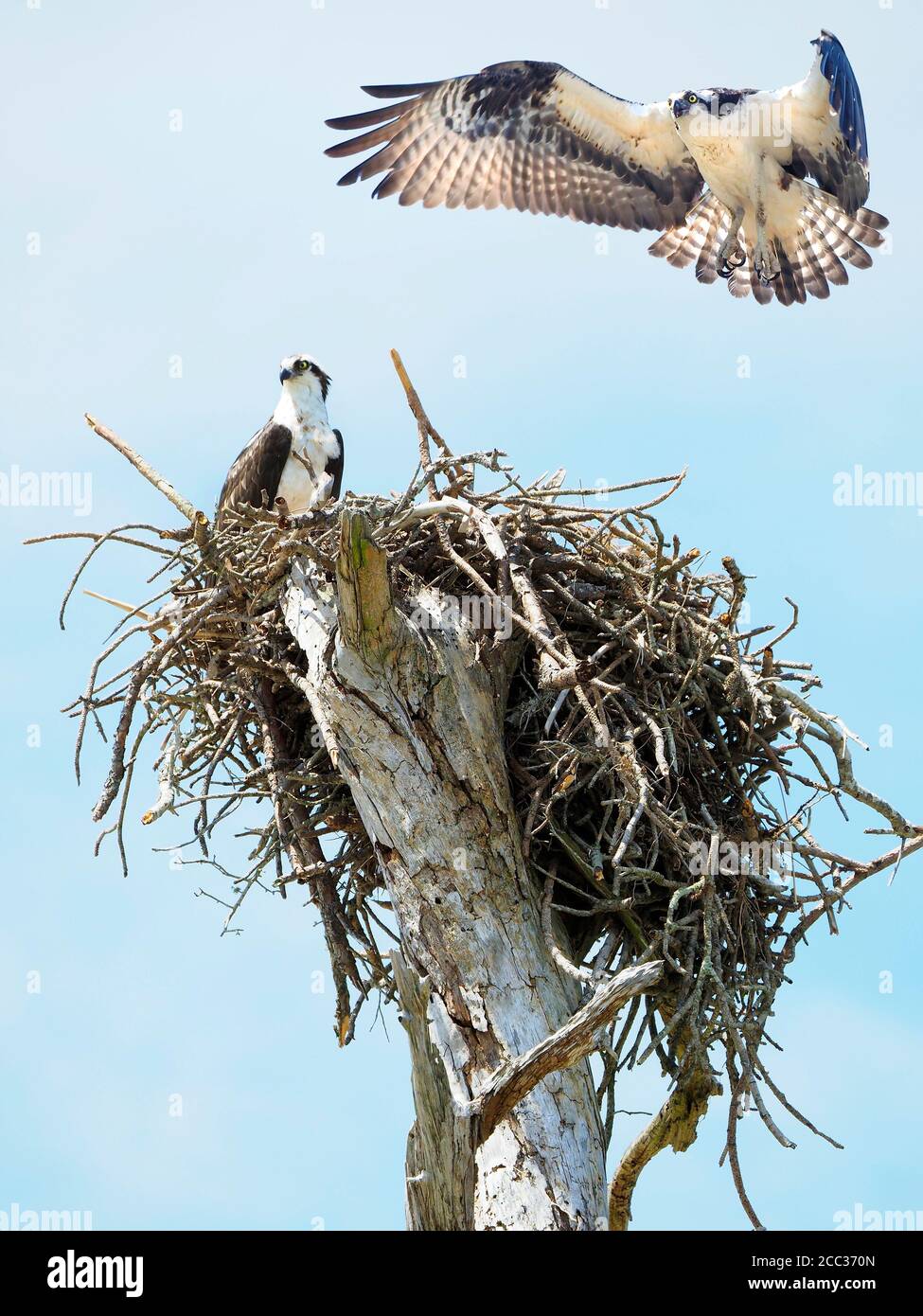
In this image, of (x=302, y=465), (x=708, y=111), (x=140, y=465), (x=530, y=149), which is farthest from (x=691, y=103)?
(x=140, y=465)

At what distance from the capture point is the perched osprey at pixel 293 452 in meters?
7.10

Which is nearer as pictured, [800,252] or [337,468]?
[337,468]

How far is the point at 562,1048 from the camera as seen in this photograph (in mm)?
3529

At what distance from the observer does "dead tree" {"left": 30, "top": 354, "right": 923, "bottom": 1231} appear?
475 centimetres

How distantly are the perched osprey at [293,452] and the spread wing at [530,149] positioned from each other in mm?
1422

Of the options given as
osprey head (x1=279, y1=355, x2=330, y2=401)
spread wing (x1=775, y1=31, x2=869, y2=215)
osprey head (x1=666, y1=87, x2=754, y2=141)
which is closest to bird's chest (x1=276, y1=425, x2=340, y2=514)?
osprey head (x1=279, y1=355, x2=330, y2=401)

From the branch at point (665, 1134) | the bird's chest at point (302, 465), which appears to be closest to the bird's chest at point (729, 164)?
the bird's chest at point (302, 465)

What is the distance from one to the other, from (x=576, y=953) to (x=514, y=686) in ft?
3.30

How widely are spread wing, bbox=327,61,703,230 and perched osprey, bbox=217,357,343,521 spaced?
1.42 meters

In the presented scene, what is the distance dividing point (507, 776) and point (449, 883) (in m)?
0.50

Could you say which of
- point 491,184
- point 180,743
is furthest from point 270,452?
point 491,184

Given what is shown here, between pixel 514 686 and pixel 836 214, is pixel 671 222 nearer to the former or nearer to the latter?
pixel 836 214

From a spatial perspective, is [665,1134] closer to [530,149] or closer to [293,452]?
[293,452]

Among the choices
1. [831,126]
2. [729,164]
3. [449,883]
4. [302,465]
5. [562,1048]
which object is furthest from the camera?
[729,164]
